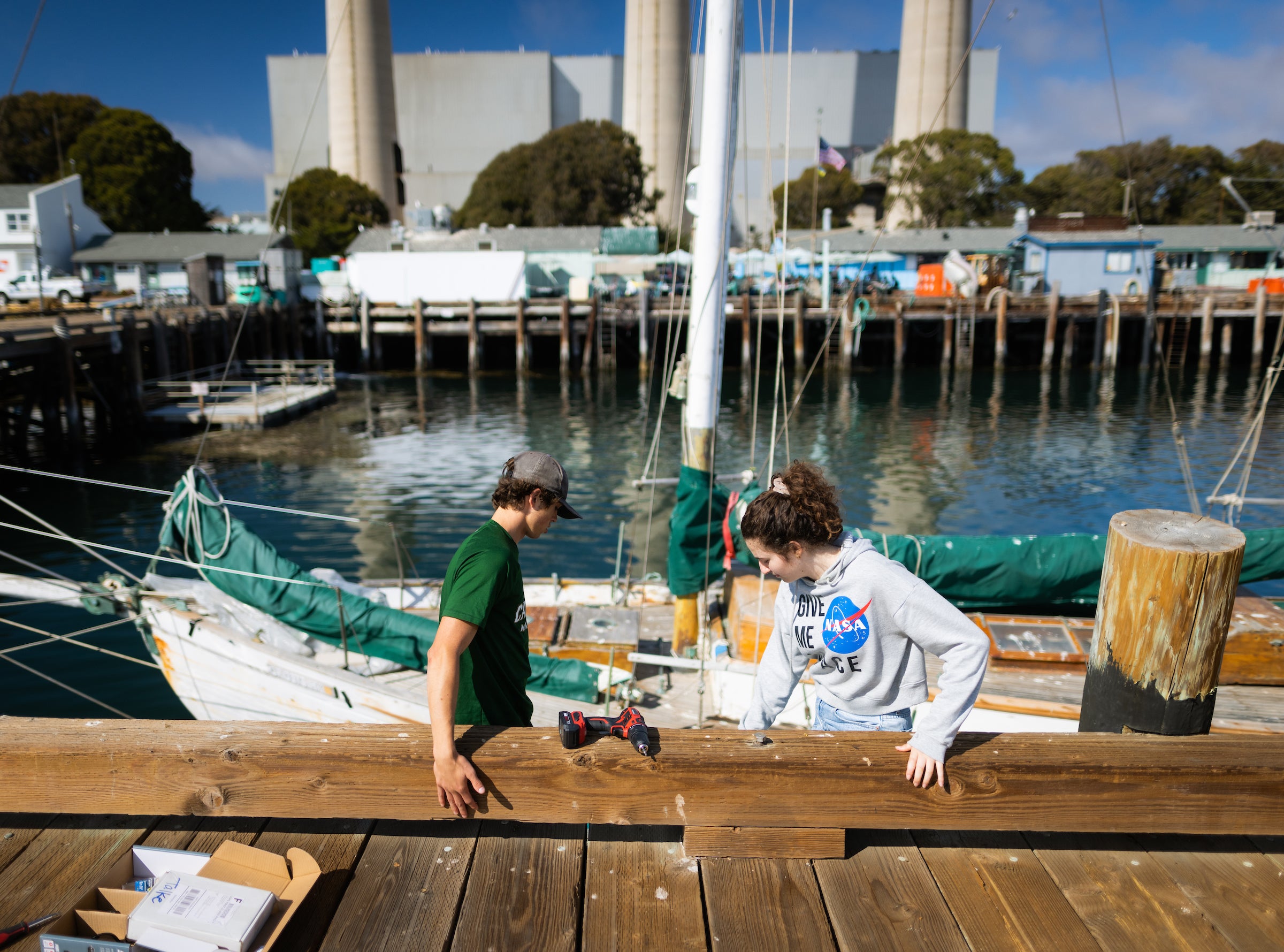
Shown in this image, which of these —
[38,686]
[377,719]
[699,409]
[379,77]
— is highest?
[379,77]

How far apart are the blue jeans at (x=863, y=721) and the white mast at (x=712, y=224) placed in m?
3.70

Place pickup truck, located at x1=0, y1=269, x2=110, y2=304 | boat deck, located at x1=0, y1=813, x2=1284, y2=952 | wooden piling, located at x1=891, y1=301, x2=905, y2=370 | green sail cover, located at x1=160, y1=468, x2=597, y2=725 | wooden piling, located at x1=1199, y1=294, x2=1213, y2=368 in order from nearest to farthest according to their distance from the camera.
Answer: boat deck, located at x1=0, y1=813, x2=1284, y2=952, green sail cover, located at x1=160, y1=468, x2=597, y2=725, wooden piling, located at x1=1199, y1=294, x2=1213, y2=368, wooden piling, located at x1=891, y1=301, x2=905, y2=370, pickup truck, located at x1=0, y1=269, x2=110, y2=304

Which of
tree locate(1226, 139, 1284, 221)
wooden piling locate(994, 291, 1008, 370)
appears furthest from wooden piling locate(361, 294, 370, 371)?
tree locate(1226, 139, 1284, 221)

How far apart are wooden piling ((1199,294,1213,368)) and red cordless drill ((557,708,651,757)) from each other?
45.2 m

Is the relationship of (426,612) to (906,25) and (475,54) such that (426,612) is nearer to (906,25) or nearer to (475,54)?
(906,25)

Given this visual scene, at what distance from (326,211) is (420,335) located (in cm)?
3286

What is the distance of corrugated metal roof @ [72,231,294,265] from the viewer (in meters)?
52.6

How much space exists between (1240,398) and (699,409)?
32.9m

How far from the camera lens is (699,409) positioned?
7.11 metres

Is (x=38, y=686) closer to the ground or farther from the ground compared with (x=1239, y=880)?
closer to the ground

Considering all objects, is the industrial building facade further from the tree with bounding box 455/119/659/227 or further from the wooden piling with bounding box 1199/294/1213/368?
the wooden piling with bounding box 1199/294/1213/368

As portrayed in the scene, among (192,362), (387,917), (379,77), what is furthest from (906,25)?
(387,917)

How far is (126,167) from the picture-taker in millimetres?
65500

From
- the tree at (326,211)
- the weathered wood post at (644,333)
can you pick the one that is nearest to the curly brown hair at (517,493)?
the weathered wood post at (644,333)
